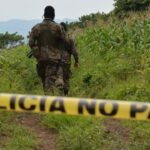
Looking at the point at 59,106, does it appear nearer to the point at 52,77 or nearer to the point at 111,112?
the point at 111,112

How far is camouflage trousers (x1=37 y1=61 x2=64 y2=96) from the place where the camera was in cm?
1168

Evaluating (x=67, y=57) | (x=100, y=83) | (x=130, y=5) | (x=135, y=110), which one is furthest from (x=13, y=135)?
(x=130, y=5)

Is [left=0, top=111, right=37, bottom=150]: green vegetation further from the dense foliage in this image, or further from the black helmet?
the dense foliage

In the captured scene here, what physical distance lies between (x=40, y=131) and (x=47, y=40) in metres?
2.12

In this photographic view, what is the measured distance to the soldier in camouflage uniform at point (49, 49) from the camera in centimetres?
1138

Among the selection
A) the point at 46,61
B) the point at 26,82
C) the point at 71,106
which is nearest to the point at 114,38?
the point at 26,82

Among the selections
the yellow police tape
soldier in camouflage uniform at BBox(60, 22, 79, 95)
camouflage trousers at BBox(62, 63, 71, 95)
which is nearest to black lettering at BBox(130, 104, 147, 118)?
the yellow police tape

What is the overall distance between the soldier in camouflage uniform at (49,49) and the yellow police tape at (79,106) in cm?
697

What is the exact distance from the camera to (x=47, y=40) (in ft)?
37.7

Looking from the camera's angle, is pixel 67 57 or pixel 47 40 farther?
pixel 67 57

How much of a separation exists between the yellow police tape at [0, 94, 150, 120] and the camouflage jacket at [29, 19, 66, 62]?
7000 millimetres

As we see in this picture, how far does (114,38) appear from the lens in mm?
16594

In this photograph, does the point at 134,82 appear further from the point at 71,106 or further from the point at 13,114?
the point at 71,106

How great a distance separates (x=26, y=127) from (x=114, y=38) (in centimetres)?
712
